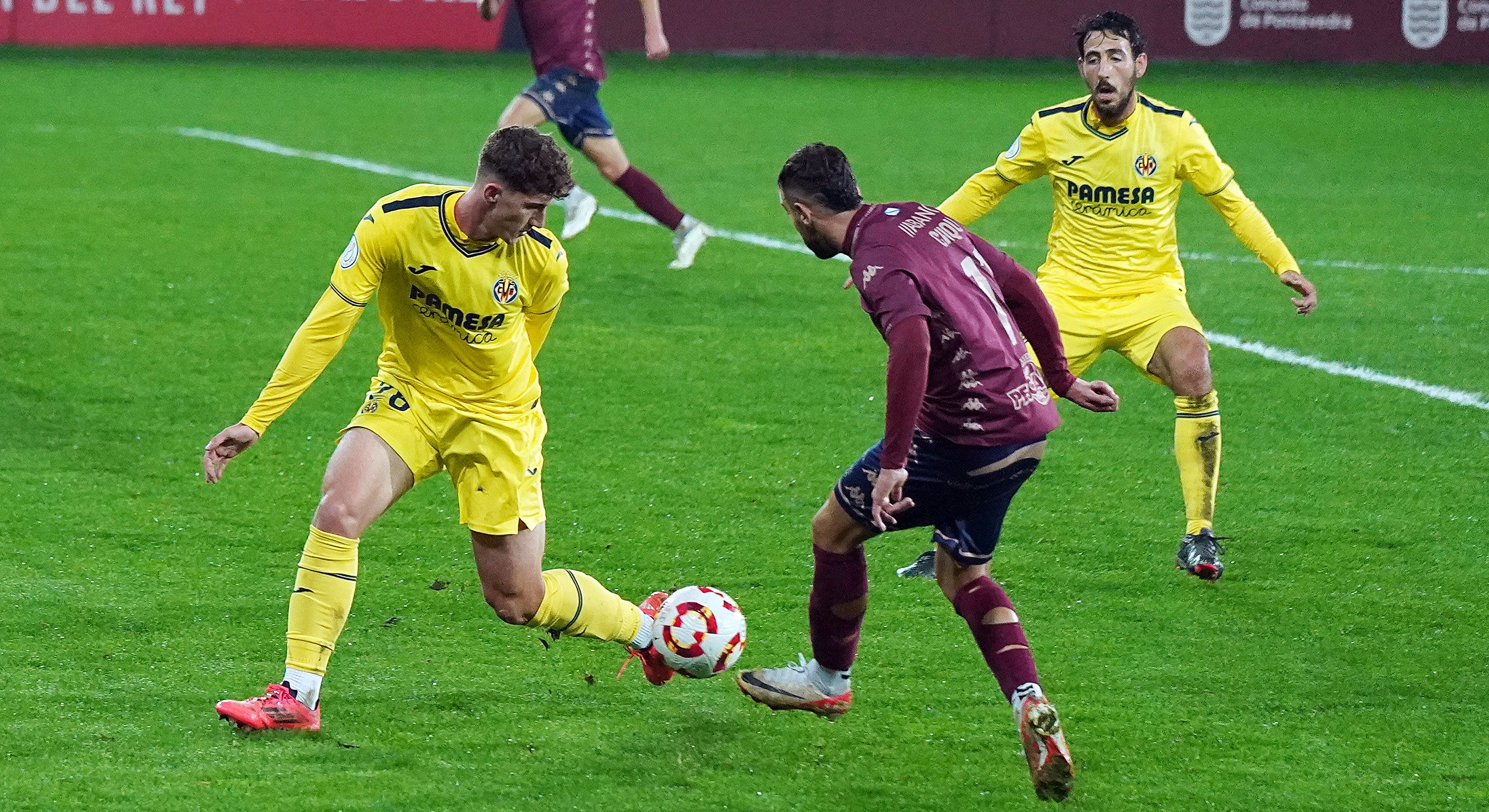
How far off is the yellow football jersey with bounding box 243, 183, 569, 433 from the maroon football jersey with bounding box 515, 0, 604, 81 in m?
5.66

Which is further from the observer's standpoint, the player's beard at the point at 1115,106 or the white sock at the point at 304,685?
the player's beard at the point at 1115,106

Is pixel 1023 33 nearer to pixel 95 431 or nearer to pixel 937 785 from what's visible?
pixel 95 431

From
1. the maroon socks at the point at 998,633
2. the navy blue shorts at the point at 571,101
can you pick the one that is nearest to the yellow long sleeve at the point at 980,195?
the maroon socks at the point at 998,633

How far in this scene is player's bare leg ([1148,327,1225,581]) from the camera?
19.3 feet

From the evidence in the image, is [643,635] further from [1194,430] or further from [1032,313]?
[1194,430]

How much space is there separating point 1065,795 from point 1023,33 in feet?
63.3

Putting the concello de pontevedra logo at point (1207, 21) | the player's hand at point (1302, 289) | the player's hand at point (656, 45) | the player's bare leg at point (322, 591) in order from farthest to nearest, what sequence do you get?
the concello de pontevedra logo at point (1207, 21) < the player's hand at point (656, 45) < the player's hand at point (1302, 289) < the player's bare leg at point (322, 591)

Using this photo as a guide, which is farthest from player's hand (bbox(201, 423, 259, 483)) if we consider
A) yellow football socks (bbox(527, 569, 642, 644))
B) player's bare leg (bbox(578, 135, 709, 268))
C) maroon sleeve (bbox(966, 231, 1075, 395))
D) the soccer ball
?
player's bare leg (bbox(578, 135, 709, 268))

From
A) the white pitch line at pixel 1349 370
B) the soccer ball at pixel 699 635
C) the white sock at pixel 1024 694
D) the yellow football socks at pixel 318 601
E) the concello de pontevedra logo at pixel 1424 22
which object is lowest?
the concello de pontevedra logo at pixel 1424 22

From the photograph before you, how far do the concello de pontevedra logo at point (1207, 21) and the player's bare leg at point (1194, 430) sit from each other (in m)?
16.8

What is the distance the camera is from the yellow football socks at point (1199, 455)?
5.95m

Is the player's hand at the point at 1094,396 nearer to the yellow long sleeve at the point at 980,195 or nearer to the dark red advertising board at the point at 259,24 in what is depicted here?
the yellow long sleeve at the point at 980,195

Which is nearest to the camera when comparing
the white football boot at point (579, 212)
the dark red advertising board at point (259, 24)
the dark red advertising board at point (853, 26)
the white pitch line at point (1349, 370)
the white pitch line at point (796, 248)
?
the white pitch line at point (1349, 370)

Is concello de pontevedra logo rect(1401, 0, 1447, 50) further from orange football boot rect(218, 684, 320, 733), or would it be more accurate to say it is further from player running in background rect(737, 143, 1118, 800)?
orange football boot rect(218, 684, 320, 733)
